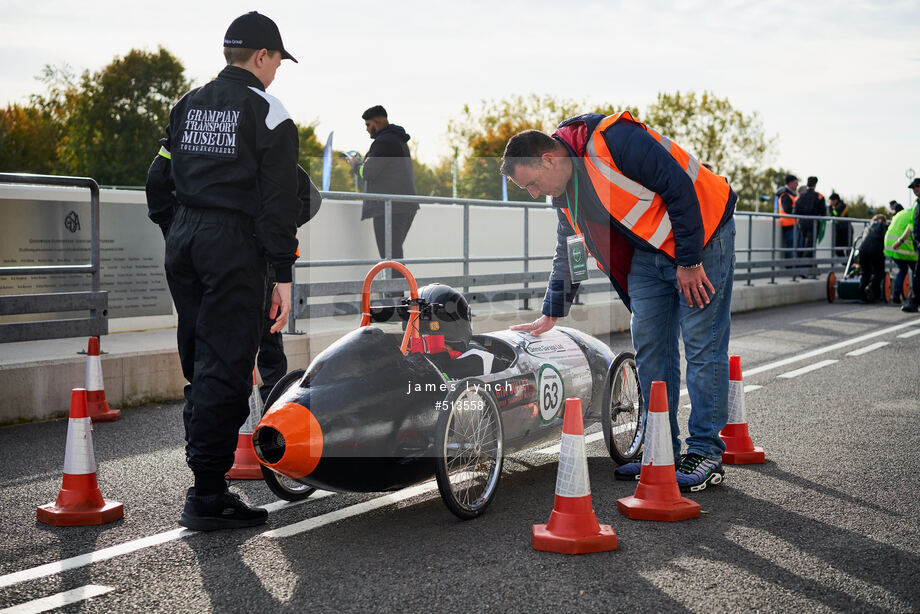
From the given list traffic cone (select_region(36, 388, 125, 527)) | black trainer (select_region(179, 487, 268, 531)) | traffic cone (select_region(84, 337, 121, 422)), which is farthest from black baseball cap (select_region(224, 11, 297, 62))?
traffic cone (select_region(84, 337, 121, 422))

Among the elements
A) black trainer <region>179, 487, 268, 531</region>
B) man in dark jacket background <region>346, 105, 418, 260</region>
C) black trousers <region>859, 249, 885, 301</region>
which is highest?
man in dark jacket background <region>346, 105, 418, 260</region>

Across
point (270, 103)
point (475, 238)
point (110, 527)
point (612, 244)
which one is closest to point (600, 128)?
point (612, 244)

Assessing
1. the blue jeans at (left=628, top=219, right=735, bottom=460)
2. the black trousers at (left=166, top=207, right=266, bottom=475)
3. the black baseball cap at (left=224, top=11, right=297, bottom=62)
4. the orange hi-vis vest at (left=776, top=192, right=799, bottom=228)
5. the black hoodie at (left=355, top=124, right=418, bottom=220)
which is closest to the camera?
the black trousers at (left=166, top=207, right=266, bottom=475)

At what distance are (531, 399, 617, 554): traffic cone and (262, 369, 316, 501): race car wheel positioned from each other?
1243 millimetres

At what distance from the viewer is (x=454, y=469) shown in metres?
4.38

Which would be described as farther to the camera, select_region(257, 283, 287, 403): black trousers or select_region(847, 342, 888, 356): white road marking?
select_region(847, 342, 888, 356): white road marking

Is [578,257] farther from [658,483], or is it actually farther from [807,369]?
[807,369]

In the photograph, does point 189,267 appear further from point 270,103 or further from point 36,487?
point 36,487

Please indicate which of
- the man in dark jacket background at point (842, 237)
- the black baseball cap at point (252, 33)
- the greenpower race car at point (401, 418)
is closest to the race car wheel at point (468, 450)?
the greenpower race car at point (401, 418)

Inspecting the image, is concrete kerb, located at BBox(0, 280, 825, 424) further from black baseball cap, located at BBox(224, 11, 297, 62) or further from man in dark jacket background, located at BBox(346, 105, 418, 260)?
black baseball cap, located at BBox(224, 11, 297, 62)

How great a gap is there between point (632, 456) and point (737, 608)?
2.29m

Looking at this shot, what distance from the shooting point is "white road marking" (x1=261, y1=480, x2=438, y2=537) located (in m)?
4.31

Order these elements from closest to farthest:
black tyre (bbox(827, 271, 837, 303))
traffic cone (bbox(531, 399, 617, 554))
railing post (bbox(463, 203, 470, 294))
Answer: traffic cone (bbox(531, 399, 617, 554)) < railing post (bbox(463, 203, 470, 294)) < black tyre (bbox(827, 271, 837, 303))

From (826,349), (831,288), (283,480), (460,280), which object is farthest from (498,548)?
(831,288)
